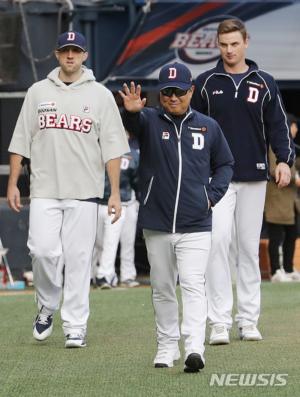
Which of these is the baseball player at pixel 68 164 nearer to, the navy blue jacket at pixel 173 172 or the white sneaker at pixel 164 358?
the navy blue jacket at pixel 173 172

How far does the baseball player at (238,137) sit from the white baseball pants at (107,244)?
5993mm

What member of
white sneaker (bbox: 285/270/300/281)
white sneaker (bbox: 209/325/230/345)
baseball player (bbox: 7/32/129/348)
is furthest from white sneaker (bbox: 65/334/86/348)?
white sneaker (bbox: 285/270/300/281)

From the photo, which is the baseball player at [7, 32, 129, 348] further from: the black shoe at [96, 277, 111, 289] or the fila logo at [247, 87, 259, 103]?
the black shoe at [96, 277, 111, 289]

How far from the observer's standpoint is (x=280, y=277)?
15445 millimetres

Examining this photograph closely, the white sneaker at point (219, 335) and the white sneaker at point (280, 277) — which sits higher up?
the white sneaker at point (219, 335)

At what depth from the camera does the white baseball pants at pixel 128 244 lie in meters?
15.7

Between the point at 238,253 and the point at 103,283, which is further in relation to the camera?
the point at 103,283

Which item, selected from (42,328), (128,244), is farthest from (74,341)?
(128,244)

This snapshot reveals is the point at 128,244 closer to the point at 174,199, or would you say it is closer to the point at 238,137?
the point at 238,137

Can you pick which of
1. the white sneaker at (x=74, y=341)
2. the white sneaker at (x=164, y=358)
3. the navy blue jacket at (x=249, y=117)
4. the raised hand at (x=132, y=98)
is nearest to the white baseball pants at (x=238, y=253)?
the navy blue jacket at (x=249, y=117)

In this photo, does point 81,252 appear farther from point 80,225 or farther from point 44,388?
point 44,388

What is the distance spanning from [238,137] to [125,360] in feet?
6.15

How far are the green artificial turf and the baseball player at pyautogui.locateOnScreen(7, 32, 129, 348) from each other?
429 millimetres

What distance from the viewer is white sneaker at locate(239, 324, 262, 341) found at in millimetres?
9156
